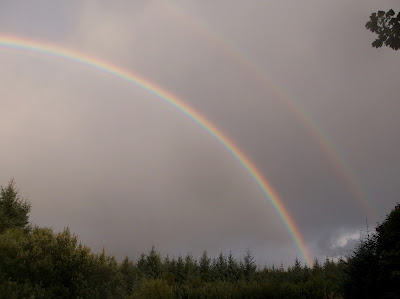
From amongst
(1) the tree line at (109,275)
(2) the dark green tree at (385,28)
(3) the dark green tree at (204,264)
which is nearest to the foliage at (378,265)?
(1) the tree line at (109,275)

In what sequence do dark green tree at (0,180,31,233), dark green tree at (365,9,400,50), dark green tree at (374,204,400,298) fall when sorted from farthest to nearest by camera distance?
dark green tree at (0,180,31,233), dark green tree at (374,204,400,298), dark green tree at (365,9,400,50)

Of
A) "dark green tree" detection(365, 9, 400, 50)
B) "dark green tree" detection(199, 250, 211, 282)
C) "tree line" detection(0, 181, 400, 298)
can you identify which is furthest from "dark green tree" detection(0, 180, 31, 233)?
"dark green tree" detection(365, 9, 400, 50)

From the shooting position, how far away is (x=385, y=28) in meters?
10.1

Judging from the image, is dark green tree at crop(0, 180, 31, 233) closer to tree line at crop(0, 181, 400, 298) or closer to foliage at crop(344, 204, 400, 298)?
tree line at crop(0, 181, 400, 298)

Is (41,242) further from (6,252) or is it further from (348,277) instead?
(348,277)

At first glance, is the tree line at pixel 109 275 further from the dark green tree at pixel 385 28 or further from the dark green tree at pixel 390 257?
the dark green tree at pixel 385 28

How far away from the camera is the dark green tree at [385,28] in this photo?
32.6 ft

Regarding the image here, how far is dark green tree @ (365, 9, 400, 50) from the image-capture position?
994 cm

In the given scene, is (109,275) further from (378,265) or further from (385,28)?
(385,28)

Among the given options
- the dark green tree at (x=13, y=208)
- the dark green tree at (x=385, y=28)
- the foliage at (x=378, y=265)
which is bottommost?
the foliage at (x=378, y=265)

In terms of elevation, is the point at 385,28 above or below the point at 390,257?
above

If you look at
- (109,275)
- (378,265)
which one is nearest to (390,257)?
(378,265)

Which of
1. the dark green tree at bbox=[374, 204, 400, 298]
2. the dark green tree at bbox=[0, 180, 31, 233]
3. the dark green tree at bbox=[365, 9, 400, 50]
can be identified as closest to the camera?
the dark green tree at bbox=[365, 9, 400, 50]

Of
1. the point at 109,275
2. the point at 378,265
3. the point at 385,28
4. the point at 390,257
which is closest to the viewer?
the point at 385,28
